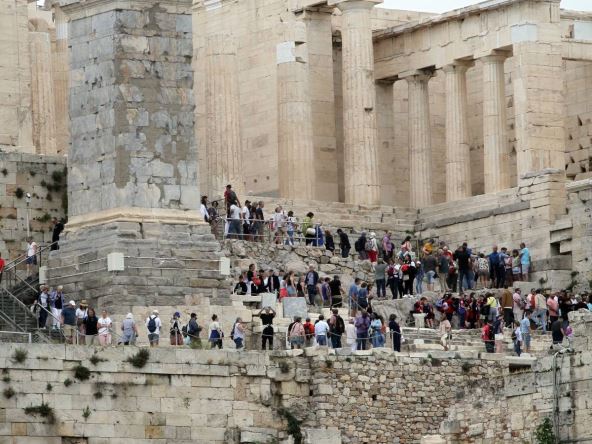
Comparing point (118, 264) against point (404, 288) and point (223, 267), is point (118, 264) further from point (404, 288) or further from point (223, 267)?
point (404, 288)

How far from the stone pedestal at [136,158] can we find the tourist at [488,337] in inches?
235

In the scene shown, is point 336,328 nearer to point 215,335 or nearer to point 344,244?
point 215,335

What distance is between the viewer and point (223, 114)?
8938 cm

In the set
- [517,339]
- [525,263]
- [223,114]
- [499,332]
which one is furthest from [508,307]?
[223,114]

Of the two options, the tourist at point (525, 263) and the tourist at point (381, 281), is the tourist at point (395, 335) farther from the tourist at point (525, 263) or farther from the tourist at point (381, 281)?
the tourist at point (525, 263)

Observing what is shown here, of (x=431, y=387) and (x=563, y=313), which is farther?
(x=563, y=313)

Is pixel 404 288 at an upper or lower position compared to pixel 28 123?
lower

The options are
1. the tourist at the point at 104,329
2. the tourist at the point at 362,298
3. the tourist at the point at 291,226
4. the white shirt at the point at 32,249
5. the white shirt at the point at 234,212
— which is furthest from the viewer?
the tourist at the point at 291,226

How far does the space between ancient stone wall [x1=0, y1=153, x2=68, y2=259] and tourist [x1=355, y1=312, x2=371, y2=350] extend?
998 centimetres

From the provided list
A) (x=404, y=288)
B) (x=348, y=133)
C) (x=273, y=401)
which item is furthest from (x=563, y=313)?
(x=348, y=133)

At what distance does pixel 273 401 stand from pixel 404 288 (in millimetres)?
9942

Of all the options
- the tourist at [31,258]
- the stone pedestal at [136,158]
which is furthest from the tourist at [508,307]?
the tourist at [31,258]

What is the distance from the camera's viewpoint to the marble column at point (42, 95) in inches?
3506

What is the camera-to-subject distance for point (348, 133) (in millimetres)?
91938
